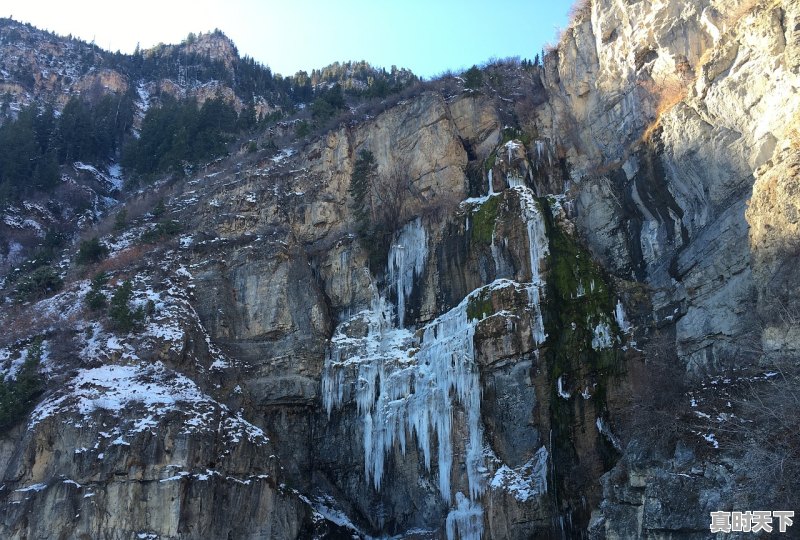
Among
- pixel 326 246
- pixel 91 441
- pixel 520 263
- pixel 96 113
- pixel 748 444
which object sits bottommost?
pixel 748 444

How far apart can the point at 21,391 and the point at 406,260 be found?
16110 millimetres

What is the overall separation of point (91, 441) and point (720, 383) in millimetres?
19140

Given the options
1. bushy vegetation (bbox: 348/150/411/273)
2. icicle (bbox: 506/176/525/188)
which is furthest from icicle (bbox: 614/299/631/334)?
bushy vegetation (bbox: 348/150/411/273)

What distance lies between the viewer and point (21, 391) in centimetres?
2386

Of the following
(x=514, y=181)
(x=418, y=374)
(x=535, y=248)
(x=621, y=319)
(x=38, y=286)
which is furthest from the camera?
(x=38, y=286)

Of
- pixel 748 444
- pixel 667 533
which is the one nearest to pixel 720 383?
pixel 748 444

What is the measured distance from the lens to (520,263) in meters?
27.1

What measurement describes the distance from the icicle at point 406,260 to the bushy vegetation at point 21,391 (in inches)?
558

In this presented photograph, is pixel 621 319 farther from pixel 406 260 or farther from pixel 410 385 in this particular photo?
pixel 406 260

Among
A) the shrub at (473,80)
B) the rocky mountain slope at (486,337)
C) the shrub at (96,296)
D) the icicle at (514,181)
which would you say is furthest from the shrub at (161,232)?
the shrub at (473,80)

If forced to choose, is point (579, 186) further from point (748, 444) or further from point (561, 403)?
point (748, 444)

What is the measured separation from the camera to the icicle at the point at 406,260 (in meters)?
30.3

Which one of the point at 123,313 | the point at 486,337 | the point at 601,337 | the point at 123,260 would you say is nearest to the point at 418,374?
the point at 486,337

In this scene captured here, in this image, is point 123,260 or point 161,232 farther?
point 161,232
